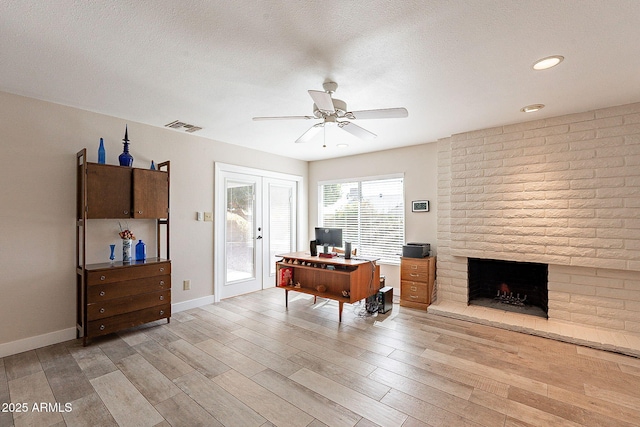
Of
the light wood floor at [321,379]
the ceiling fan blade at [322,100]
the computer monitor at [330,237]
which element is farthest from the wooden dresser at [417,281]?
the ceiling fan blade at [322,100]

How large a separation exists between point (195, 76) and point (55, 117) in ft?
6.04

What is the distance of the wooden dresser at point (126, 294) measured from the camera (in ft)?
9.86

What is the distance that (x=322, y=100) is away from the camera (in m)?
2.25

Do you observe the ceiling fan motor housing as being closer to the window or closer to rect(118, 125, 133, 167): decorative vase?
rect(118, 125, 133, 167): decorative vase

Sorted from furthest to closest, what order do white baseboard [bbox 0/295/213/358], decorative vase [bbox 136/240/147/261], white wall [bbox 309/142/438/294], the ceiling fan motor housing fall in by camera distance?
white wall [bbox 309/142/438/294]
decorative vase [bbox 136/240/147/261]
white baseboard [bbox 0/295/213/358]
the ceiling fan motor housing

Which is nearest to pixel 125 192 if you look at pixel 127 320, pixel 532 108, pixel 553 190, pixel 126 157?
pixel 126 157

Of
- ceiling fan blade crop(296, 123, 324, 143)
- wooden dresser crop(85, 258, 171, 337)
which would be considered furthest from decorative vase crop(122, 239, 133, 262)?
ceiling fan blade crop(296, 123, 324, 143)

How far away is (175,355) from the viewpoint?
2.84 m

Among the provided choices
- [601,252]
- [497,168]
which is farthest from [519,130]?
[601,252]

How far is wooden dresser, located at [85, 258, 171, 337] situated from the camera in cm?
300

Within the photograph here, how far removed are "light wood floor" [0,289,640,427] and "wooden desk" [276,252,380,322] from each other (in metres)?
0.44

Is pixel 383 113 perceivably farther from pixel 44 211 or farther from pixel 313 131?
pixel 44 211

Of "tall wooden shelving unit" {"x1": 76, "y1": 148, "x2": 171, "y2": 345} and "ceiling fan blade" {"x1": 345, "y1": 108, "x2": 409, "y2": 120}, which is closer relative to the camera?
"ceiling fan blade" {"x1": 345, "y1": 108, "x2": 409, "y2": 120}

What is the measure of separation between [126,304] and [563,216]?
5.01m
